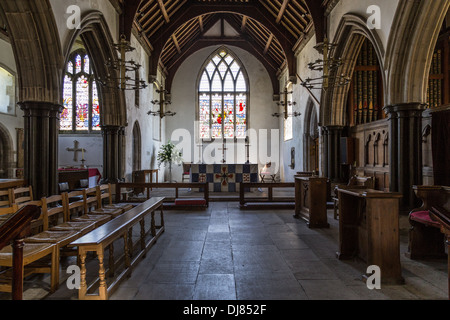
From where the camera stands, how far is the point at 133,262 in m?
2.78

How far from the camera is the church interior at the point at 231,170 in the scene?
8.09 ft

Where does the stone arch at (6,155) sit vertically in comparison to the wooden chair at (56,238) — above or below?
above

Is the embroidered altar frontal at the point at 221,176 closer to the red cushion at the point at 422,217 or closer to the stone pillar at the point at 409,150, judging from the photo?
the stone pillar at the point at 409,150

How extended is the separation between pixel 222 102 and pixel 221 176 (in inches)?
261

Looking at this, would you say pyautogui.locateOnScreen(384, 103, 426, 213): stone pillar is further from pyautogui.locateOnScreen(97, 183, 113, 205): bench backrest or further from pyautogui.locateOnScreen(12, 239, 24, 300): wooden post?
pyautogui.locateOnScreen(12, 239, 24, 300): wooden post

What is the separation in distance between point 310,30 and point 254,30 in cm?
437

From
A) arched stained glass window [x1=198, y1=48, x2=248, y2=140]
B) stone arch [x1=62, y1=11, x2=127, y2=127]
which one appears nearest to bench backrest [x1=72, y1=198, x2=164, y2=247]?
stone arch [x1=62, y1=11, x2=127, y2=127]

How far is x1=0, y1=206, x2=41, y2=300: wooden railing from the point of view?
1.42 metres

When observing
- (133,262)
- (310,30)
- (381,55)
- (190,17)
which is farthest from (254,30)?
(133,262)

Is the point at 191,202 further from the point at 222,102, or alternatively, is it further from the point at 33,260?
the point at 222,102

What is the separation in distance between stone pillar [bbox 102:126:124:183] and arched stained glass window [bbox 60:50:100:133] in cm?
294

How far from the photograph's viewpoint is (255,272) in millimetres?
→ 2725

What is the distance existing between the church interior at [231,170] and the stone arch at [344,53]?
37 millimetres

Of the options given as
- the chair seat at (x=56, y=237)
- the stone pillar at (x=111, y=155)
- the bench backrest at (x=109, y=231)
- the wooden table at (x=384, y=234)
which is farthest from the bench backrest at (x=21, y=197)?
the stone pillar at (x=111, y=155)
